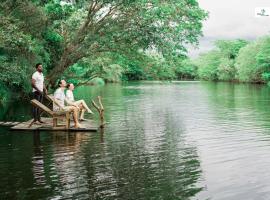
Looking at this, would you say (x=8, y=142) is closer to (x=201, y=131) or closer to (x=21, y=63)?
(x=201, y=131)

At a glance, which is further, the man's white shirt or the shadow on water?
the man's white shirt

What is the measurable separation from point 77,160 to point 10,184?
2549 mm

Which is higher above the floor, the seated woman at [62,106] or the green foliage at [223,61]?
the green foliage at [223,61]

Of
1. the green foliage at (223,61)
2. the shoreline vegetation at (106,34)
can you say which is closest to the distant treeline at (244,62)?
the green foliage at (223,61)

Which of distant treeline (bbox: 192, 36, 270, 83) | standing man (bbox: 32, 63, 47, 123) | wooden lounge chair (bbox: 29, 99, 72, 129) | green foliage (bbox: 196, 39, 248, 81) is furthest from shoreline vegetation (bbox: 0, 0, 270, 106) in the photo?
green foliage (bbox: 196, 39, 248, 81)

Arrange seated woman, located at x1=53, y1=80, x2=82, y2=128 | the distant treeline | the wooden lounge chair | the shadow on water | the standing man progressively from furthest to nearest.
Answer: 1. the distant treeline
2. the standing man
3. seated woman, located at x1=53, y1=80, x2=82, y2=128
4. the wooden lounge chair
5. the shadow on water

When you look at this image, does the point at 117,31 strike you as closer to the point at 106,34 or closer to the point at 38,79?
the point at 106,34

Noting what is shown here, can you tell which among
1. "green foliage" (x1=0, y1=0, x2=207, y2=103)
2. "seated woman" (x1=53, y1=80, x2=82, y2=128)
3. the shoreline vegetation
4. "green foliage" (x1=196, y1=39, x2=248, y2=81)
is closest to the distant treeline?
"green foliage" (x1=196, y1=39, x2=248, y2=81)

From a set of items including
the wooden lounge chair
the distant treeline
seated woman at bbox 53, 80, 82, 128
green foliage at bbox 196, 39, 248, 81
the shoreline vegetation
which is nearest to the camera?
the wooden lounge chair

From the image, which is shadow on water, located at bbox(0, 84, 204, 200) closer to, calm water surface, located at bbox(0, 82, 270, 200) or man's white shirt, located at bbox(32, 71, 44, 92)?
calm water surface, located at bbox(0, 82, 270, 200)

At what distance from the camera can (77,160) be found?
11242mm

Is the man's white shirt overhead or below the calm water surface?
overhead

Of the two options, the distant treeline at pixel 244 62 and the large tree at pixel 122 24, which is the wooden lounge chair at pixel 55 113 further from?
the distant treeline at pixel 244 62

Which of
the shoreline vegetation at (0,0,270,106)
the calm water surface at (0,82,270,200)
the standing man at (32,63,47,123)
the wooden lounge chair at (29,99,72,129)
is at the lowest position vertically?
the calm water surface at (0,82,270,200)
